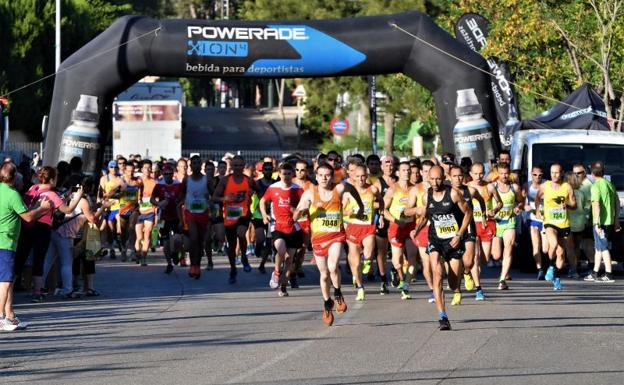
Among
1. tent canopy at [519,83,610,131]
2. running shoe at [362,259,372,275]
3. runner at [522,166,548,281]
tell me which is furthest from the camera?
tent canopy at [519,83,610,131]

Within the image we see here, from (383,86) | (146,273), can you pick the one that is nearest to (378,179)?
(146,273)

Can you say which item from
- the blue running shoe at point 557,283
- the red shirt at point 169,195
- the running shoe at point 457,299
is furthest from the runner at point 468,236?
the red shirt at point 169,195

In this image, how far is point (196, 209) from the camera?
21359 mm

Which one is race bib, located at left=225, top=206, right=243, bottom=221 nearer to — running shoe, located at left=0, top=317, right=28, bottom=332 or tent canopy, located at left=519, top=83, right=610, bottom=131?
running shoe, located at left=0, top=317, right=28, bottom=332

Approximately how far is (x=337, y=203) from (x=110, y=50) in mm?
7511

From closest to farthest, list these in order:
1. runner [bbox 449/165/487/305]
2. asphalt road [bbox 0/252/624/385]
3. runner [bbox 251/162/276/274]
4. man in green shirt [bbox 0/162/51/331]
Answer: asphalt road [bbox 0/252/624/385] < man in green shirt [bbox 0/162/51/331] < runner [bbox 449/165/487/305] < runner [bbox 251/162/276/274]

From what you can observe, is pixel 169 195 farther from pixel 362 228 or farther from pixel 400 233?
pixel 400 233

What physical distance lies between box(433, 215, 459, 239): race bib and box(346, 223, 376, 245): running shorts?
11.1ft

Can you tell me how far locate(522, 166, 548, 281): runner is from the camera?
2069 centimetres

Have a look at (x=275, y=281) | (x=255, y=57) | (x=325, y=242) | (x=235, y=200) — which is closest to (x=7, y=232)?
(x=325, y=242)

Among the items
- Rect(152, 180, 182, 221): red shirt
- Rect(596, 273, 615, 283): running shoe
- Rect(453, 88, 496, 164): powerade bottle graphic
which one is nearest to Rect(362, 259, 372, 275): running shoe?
Rect(453, 88, 496, 164): powerade bottle graphic

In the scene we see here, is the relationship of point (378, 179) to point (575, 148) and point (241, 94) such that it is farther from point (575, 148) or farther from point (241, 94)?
point (241, 94)

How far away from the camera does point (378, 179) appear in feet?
66.7

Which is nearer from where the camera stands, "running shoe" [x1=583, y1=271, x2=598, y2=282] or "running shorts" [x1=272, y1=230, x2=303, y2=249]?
"running shorts" [x1=272, y1=230, x2=303, y2=249]
